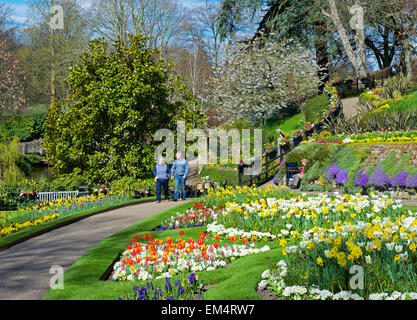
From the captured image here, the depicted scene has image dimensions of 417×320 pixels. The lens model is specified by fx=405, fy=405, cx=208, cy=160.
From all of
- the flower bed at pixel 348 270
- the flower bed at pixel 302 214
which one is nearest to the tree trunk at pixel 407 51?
the flower bed at pixel 302 214

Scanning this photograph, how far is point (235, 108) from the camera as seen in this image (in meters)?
31.0

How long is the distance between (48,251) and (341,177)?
890cm

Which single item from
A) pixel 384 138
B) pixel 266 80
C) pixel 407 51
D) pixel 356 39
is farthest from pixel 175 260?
pixel 407 51

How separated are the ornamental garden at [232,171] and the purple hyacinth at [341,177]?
39 millimetres

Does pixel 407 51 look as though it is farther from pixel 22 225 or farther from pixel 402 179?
pixel 22 225

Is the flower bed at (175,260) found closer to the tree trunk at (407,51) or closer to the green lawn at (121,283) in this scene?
the green lawn at (121,283)

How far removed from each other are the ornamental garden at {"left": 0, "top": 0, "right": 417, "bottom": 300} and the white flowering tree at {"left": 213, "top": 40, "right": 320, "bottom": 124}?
5.5 inches

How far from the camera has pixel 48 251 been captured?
7527 mm

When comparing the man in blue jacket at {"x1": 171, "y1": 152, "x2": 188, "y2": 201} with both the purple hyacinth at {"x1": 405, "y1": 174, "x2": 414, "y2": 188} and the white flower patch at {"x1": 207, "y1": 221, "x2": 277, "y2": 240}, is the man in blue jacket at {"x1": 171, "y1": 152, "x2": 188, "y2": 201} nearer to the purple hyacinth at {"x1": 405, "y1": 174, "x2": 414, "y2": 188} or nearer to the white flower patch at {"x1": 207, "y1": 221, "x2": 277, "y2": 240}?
the white flower patch at {"x1": 207, "y1": 221, "x2": 277, "y2": 240}

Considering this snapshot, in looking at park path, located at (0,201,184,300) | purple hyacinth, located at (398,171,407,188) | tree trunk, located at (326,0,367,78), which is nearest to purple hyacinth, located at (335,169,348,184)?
purple hyacinth, located at (398,171,407,188)

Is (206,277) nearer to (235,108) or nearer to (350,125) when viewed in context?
(350,125)

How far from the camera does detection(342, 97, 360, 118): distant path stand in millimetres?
21894

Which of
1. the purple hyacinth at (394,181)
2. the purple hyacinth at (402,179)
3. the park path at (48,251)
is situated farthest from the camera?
the purple hyacinth at (394,181)

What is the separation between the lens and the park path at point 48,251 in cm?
542
